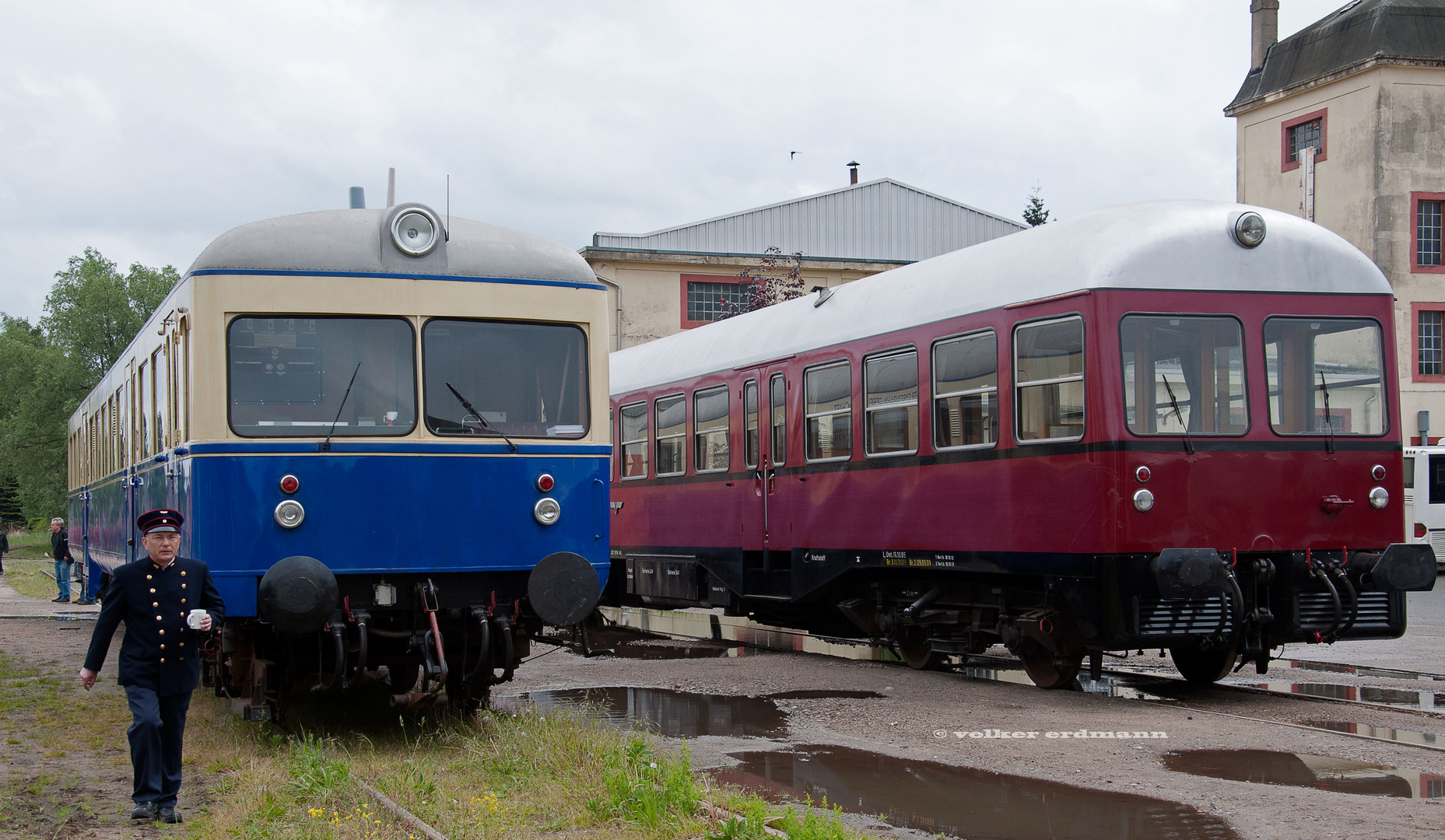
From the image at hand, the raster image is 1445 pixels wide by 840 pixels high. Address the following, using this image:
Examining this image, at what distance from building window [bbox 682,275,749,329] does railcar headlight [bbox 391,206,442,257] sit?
27.4 meters

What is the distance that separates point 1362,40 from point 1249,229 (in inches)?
1081

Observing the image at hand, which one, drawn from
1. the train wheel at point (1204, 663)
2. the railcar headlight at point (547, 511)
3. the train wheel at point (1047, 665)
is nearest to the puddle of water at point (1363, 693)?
the train wheel at point (1204, 663)

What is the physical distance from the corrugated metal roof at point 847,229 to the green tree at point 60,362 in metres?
33.2

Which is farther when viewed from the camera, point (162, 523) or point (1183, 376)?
point (1183, 376)

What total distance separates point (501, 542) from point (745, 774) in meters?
2.17

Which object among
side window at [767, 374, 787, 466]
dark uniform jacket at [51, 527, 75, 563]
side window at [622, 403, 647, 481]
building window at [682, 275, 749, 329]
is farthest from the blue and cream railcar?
building window at [682, 275, 749, 329]

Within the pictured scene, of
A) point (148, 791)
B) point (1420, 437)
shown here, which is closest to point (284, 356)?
point (148, 791)

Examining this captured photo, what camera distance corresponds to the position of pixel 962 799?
7.46m

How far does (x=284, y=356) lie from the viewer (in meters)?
8.65

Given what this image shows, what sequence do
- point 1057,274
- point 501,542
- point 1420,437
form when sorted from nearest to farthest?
point 501,542
point 1057,274
point 1420,437

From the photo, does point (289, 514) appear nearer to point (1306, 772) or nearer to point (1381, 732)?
point (1306, 772)

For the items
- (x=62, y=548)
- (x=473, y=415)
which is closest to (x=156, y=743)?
(x=473, y=415)

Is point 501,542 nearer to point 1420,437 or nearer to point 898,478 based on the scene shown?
point 898,478

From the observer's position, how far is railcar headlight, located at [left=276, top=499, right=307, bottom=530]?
8406mm
